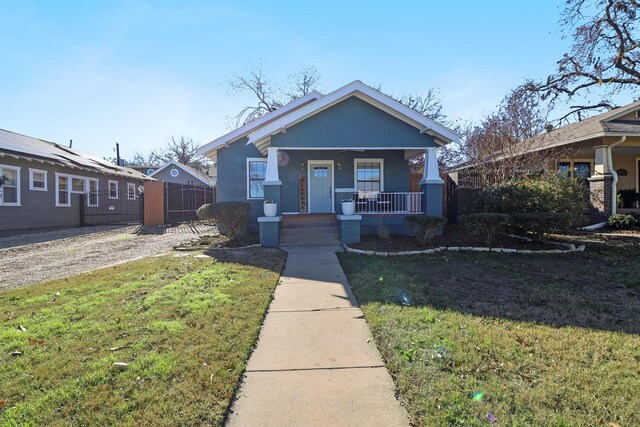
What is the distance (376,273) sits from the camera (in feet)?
22.0

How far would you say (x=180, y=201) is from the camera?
19.0 meters

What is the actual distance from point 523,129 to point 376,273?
14500 mm

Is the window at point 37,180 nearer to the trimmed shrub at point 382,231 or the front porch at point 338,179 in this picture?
the front porch at point 338,179

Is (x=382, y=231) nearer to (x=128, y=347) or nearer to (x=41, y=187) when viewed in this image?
(x=128, y=347)

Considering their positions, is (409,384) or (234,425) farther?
(409,384)

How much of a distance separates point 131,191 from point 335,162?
1696 centimetres

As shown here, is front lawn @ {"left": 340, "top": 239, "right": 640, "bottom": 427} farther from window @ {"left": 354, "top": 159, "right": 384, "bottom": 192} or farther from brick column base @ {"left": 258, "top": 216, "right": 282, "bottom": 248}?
window @ {"left": 354, "top": 159, "right": 384, "bottom": 192}

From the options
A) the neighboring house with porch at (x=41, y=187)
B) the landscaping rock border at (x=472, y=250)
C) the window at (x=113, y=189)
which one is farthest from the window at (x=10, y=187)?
the landscaping rock border at (x=472, y=250)

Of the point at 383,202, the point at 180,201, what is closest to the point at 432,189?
the point at 383,202

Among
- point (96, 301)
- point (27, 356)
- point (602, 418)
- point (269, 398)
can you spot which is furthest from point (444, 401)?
point (96, 301)

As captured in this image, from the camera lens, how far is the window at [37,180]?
50.7 feet

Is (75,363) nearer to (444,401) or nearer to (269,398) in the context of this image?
(269,398)

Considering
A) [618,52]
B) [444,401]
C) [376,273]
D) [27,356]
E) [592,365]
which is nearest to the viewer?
[444,401]

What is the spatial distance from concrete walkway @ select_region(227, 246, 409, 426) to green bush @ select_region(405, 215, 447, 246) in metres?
4.92
